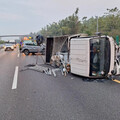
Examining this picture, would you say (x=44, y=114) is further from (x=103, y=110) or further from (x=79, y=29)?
(x=79, y=29)

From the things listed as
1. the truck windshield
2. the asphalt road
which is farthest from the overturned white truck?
the asphalt road

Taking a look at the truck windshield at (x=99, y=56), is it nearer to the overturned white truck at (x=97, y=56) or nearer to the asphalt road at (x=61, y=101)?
the overturned white truck at (x=97, y=56)

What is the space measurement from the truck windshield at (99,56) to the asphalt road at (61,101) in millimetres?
614

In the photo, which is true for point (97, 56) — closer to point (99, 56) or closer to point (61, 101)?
point (99, 56)

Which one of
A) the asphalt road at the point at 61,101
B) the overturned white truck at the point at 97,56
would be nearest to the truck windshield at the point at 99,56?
the overturned white truck at the point at 97,56

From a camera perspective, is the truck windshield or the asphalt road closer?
the asphalt road

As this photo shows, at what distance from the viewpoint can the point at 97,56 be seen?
5684 mm

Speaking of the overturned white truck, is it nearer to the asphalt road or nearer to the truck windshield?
the truck windshield

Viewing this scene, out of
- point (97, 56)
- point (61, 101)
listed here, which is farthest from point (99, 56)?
point (61, 101)

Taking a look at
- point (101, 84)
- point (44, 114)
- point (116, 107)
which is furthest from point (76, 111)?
point (101, 84)

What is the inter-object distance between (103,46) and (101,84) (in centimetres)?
159

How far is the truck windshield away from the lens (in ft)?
18.2

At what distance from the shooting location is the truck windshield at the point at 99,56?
18.2ft

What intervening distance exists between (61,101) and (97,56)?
9.16ft
